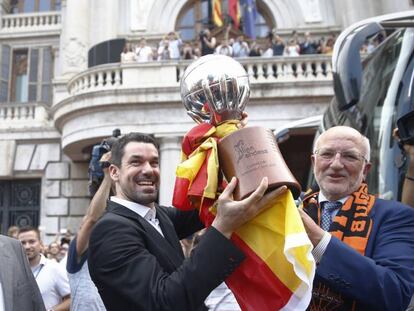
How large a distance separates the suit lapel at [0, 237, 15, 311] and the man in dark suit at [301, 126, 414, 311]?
1.45 meters

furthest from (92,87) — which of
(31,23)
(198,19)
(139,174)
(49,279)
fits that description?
(139,174)

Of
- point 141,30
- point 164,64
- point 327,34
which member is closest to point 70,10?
point 141,30

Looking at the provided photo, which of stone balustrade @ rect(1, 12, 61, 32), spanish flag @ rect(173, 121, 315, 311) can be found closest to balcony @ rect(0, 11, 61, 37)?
stone balustrade @ rect(1, 12, 61, 32)

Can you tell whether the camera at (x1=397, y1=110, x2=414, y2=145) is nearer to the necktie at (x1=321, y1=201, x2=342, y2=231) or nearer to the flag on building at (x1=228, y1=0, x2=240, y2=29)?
the necktie at (x1=321, y1=201, x2=342, y2=231)

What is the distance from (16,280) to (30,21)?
19.0m

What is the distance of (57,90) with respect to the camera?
1633 cm

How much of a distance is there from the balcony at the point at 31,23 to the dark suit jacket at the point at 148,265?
1875 cm

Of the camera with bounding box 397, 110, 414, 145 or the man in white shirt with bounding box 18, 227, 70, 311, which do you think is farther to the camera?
the man in white shirt with bounding box 18, 227, 70, 311

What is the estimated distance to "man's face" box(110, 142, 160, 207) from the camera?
2.21 m

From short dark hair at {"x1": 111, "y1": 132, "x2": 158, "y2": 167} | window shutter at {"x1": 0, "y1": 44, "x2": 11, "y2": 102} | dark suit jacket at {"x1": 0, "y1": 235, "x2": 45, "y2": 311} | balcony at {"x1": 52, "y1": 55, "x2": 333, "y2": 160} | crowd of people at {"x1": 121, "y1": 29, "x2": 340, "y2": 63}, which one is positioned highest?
window shutter at {"x1": 0, "y1": 44, "x2": 11, "y2": 102}

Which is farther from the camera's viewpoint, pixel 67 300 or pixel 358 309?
pixel 67 300

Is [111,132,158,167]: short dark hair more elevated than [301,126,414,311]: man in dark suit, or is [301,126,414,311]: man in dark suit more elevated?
[111,132,158,167]: short dark hair

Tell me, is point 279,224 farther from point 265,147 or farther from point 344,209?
point 344,209

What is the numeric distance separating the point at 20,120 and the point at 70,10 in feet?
13.2
